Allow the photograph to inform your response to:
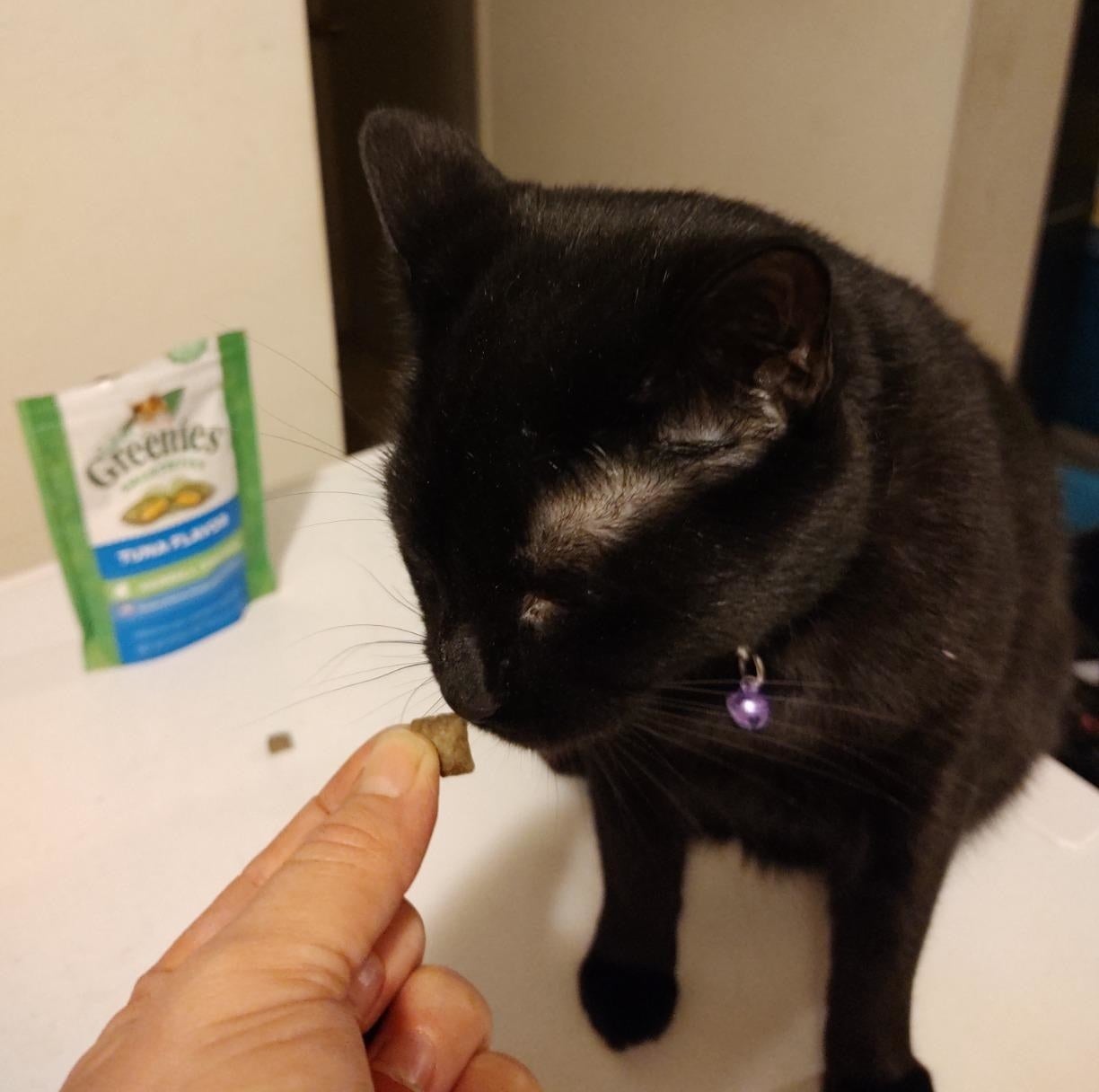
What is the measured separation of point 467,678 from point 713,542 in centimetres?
14

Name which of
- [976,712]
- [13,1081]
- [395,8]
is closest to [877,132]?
→ [976,712]

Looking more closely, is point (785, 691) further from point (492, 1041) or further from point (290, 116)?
point (290, 116)

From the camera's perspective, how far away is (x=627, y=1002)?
62 cm

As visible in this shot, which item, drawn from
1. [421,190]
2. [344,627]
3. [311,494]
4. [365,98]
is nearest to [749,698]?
[421,190]

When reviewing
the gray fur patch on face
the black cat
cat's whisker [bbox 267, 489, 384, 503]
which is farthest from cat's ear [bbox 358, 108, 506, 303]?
cat's whisker [bbox 267, 489, 384, 503]

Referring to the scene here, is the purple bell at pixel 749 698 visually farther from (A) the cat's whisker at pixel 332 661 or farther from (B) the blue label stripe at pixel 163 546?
(B) the blue label stripe at pixel 163 546

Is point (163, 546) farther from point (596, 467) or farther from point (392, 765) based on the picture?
point (596, 467)

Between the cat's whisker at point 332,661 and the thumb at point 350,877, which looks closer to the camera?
the thumb at point 350,877

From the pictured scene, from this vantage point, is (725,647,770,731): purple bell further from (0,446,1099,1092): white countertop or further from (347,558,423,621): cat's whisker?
(347,558,423,621): cat's whisker

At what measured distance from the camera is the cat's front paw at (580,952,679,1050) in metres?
0.62

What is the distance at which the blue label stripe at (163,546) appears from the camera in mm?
823

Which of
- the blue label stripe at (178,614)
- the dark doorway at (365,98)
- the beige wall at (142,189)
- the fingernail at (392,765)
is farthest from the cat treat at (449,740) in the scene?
the dark doorway at (365,98)

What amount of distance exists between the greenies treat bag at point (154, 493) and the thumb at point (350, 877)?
382mm

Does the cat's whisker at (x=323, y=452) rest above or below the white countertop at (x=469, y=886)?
above
